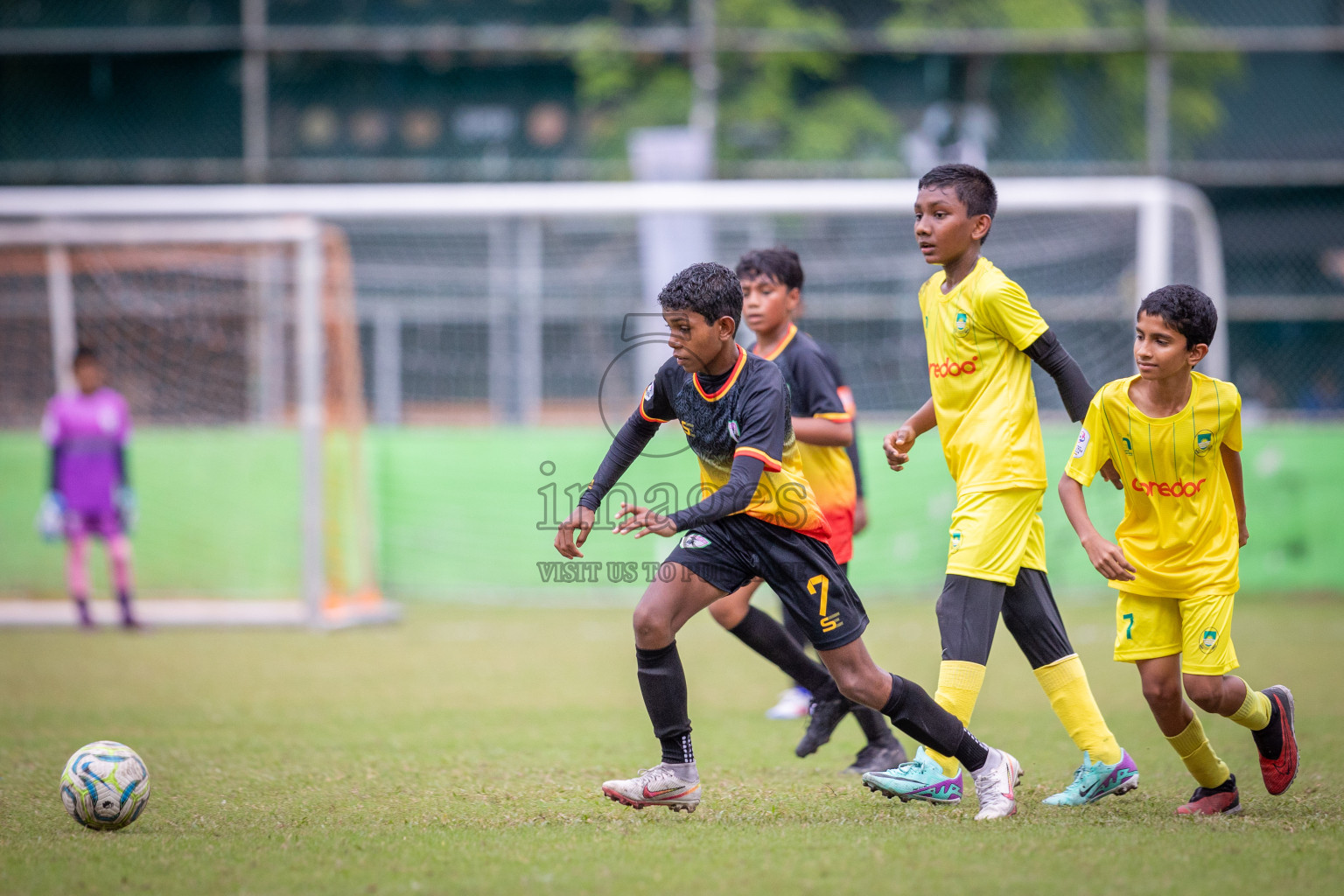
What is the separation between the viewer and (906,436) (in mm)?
4527

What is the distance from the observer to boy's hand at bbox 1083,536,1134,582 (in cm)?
392

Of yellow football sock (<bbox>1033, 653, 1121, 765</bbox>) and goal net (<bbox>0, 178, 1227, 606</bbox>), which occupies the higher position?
goal net (<bbox>0, 178, 1227, 606</bbox>)

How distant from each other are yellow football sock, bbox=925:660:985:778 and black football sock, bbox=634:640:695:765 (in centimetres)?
84

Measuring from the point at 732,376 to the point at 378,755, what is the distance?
252 centimetres

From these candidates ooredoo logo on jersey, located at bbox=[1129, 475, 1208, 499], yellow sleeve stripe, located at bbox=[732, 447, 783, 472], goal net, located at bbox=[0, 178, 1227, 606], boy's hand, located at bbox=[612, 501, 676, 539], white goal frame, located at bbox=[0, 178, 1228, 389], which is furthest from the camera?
goal net, located at bbox=[0, 178, 1227, 606]

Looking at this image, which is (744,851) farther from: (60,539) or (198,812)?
(60,539)

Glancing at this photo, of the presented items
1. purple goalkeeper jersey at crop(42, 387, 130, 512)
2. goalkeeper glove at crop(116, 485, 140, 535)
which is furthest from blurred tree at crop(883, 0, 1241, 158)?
goalkeeper glove at crop(116, 485, 140, 535)

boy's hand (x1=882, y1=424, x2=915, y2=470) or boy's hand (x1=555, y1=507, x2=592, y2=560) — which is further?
boy's hand (x1=882, y1=424, x2=915, y2=470)

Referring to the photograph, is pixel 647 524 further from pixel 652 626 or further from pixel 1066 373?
pixel 1066 373

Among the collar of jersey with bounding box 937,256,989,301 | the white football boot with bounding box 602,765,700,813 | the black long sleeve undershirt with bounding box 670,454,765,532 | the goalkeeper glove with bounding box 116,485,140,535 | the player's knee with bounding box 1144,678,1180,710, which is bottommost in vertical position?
the white football boot with bounding box 602,765,700,813

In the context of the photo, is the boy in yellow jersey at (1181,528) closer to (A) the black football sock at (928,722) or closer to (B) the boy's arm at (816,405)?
(A) the black football sock at (928,722)

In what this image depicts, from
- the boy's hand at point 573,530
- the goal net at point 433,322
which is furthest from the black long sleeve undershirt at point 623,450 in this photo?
the goal net at point 433,322

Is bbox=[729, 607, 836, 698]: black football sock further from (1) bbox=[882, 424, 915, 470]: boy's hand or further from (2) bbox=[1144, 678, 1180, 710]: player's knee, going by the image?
(2) bbox=[1144, 678, 1180, 710]: player's knee

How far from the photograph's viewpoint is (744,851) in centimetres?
365
